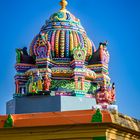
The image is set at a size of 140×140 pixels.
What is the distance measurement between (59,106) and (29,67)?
13.9 metres

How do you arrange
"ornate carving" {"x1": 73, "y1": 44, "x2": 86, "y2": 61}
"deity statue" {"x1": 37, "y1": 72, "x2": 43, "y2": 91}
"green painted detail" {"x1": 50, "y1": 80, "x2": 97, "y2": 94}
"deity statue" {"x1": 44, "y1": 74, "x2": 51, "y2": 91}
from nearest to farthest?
"deity statue" {"x1": 37, "y1": 72, "x2": 43, "y2": 91}
"deity statue" {"x1": 44, "y1": 74, "x2": 51, "y2": 91}
"green painted detail" {"x1": 50, "y1": 80, "x2": 97, "y2": 94}
"ornate carving" {"x1": 73, "y1": 44, "x2": 86, "y2": 61}

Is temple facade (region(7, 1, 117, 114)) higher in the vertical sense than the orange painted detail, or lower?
higher

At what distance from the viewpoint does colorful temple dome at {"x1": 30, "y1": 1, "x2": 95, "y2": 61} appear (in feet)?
98.2

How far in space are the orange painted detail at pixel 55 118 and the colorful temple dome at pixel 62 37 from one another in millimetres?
19673

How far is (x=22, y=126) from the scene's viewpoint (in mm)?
9836

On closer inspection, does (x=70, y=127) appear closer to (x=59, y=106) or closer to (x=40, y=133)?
(x=40, y=133)

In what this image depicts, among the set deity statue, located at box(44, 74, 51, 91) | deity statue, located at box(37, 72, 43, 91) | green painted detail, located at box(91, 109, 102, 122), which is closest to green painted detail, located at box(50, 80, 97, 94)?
deity statue, located at box(44, 74, 51, 91)

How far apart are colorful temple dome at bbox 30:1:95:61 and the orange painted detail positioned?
64.5ft

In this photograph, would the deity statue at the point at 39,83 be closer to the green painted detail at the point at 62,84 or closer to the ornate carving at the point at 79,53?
the green painted detail at the point at 62,84

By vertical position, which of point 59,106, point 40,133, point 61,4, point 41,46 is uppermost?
point 61,4

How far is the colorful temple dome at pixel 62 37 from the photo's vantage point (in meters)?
29.9

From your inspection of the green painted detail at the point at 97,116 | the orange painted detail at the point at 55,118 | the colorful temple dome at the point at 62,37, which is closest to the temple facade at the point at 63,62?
the colorful temple dome at the point at 62,37

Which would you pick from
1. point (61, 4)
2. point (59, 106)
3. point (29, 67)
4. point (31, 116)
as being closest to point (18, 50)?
point (29, 67)

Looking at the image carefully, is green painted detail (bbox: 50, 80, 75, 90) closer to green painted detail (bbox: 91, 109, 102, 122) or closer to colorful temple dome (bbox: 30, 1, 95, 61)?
colorful temple dome (bbox: 30, 1, 95, 61)
